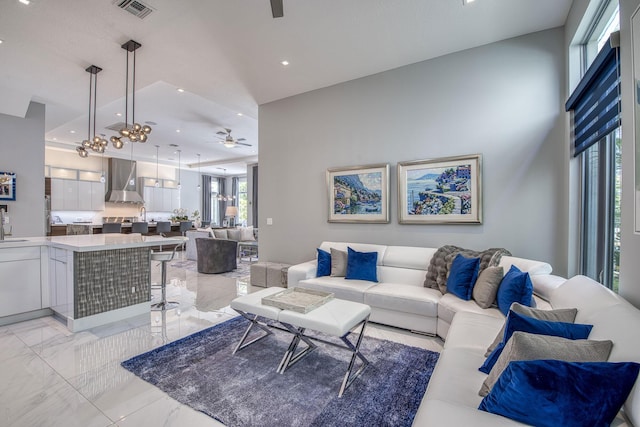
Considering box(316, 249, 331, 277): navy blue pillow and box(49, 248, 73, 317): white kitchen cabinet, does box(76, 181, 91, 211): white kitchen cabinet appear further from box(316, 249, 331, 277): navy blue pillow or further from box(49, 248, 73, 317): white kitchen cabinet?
box(316, 249, 331, 277): navy blue pillow

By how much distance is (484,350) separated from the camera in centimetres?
189

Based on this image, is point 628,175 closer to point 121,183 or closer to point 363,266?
point 363,266

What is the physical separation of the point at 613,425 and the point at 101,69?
227 inches

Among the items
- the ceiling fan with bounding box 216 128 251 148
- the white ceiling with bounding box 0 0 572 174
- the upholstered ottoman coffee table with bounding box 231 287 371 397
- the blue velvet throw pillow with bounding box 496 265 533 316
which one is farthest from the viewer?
the ceiling fan with bounding box 216 128 251 148

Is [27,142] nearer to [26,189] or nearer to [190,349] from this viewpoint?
[26,189]

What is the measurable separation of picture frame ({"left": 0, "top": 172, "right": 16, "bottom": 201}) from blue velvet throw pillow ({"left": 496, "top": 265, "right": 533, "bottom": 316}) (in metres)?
7.38

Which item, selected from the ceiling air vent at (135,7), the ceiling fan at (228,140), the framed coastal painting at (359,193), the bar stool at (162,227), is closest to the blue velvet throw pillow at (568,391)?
the framed coastal painting at (359,193)

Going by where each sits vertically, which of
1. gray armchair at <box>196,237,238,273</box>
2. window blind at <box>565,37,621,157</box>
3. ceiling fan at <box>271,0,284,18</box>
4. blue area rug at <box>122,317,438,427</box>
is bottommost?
blue area rug at <box>122,317,438,427</box>

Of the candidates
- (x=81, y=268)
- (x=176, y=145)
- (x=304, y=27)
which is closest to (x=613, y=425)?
(x=304, y=27)

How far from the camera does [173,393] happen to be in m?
2.12

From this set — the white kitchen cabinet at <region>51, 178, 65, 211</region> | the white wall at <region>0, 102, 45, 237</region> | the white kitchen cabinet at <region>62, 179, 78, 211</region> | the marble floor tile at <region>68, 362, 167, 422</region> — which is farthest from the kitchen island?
the white kitchen cabinet at <region>62, 179, 78, 211</region>

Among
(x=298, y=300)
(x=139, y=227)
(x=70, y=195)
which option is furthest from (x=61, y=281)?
(x=70, y=195)

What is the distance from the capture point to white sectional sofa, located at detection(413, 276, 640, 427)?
1.15 meters

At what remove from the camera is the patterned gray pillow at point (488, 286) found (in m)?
2.71
